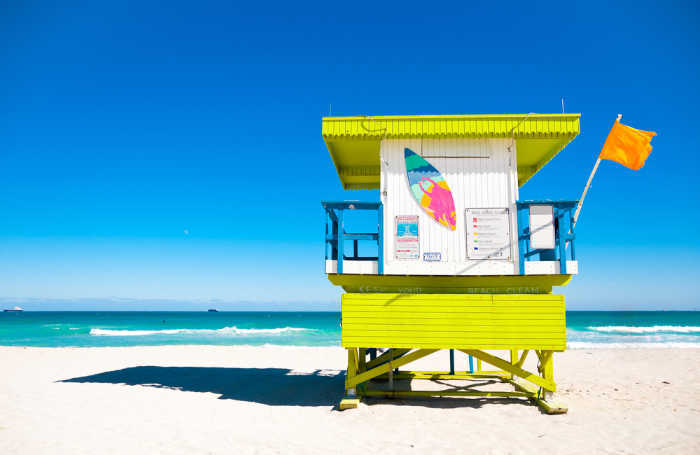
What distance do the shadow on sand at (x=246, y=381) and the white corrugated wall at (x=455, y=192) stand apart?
3.73 m

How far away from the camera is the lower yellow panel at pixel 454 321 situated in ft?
25.4

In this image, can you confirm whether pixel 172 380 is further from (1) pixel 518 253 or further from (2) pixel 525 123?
(2) pixel 525 123

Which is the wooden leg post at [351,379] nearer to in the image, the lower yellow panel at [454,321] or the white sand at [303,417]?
the white sand at [303,417]

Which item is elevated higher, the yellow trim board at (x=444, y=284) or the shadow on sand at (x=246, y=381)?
the yellow trim board at (x=444, y=284)

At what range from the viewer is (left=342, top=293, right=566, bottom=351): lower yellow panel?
7750 millimetres

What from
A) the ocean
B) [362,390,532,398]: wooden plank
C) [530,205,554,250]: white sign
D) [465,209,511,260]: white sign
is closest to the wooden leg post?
[362,390,532,398]: wooden plank

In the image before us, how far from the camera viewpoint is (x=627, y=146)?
8.12 m

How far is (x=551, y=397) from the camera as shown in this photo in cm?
823

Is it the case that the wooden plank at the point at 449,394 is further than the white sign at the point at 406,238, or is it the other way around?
the wooden plank at the point at 449,394

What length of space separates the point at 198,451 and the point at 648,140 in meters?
9.38

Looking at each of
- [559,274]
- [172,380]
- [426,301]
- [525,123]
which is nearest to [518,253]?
[559,274]

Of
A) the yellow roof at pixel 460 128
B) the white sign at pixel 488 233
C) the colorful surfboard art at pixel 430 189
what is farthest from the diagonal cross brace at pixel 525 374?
the yellow roof at pixel 460 128

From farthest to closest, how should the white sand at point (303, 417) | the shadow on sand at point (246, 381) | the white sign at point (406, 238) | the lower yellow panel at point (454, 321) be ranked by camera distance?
the shadow on sand at point (246, 381) → the white sign at point (406, 238) → the lower yellow panel at point (454, 321) → the white sand at point (303, 417)

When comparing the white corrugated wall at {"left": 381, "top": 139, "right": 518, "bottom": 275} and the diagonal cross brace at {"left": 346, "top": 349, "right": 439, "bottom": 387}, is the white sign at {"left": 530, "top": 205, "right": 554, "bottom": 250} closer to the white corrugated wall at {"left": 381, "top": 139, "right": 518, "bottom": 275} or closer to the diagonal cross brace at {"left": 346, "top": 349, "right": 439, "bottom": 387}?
the white corrugated wall at {"left": 381, "top": 139, "right": 518, "bottom": 275}
